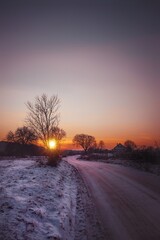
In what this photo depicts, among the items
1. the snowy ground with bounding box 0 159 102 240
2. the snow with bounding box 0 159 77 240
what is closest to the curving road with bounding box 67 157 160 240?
the snowy ground with bounding box 0 159 102 240

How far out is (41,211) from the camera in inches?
395

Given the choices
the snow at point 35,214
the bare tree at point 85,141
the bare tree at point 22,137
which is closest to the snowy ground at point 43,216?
the snow at point 35,214

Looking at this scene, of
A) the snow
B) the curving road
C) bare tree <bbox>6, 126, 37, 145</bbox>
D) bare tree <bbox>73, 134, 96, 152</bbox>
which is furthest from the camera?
bare tree <bbox>73, 134, 96, 152</bbox>

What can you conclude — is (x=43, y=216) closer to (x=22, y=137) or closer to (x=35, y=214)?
(x=35, y=214)

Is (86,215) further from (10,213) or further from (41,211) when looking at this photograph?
(10,213)

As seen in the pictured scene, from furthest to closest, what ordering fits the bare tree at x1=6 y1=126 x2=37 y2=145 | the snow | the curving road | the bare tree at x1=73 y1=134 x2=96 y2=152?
the bare tree at x1=73 y1=134 x2=96 y2=152, the bare tree at x1=6 y1=126 x2=37 y2=145, the curving road, the snow

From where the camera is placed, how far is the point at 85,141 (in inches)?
5994

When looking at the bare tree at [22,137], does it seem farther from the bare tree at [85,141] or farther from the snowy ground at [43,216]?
the snowy ground at [43,216]

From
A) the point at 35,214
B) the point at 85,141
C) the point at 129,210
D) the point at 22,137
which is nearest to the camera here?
the point at 35,214

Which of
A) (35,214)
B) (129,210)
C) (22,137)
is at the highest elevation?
(22,137)

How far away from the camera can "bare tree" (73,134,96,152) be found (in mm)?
151000

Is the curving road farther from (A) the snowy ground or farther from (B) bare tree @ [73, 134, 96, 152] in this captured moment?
(B) bare tree @ [73, 134, 96, 152]

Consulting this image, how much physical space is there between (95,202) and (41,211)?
158 inches

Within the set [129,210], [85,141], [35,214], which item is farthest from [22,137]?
[35,214]
